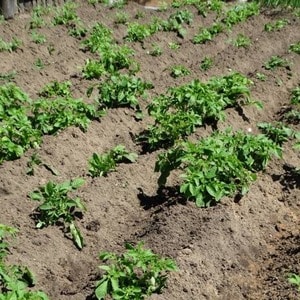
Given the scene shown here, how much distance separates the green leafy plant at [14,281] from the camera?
386 centimetres

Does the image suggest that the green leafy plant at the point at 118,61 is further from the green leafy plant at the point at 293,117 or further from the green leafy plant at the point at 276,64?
the green leafy plant at the point at 293,117

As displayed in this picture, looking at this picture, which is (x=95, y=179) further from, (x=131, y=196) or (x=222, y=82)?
(x=222, y=82)

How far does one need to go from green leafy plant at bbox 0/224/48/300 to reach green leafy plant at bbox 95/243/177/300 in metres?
0.45

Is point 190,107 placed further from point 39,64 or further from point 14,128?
point 39,64

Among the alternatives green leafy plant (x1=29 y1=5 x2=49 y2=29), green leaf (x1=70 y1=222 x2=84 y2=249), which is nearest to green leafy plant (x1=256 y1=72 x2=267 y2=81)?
green leafy plant (x1=29 y1=5 x2=49 y2=29)

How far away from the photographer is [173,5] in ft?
38.8

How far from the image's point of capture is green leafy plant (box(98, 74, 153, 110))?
6.98 metres

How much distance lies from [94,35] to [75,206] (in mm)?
4763

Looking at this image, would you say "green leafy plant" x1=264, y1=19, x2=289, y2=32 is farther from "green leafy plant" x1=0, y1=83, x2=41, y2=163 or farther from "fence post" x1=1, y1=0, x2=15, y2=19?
"green leafy plant" x1=0, y1=83, x2=41, y2=163

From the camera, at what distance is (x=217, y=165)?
16.8 feet

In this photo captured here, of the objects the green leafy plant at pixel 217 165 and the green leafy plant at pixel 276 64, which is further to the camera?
the green leafy plant at pixel 276 64

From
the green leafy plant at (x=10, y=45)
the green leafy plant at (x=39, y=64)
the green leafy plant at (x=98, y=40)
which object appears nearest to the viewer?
the green leafy plant at (x=39, y=64)

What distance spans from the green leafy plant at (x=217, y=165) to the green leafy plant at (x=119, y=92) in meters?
1.54

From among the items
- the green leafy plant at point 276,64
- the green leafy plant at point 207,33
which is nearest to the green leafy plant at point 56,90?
the green leafy plant at point 276,64
